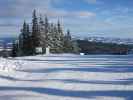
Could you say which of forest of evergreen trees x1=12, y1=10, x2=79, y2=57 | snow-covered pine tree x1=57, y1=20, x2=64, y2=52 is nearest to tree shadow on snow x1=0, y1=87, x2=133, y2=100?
forest of evergreen trees x1=12, y1=10, x2=79, y2=57

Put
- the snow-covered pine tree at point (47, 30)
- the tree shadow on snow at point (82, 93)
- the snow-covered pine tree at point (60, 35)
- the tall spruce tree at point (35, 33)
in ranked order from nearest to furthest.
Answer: the tree shadow on snow at point (82, 93), the tall spruce tree at point (35, 33), the snow-covered pine tree at point (47, 30), the snow-covered pine tree at point (60, 35)

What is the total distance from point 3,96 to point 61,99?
5.80 ft

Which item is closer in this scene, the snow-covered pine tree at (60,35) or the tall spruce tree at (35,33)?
the tall spruce tree at (35,33)

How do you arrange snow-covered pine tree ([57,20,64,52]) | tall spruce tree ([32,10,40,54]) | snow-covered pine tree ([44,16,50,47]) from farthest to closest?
snow-covered pine tree ([57,20,64,52]) → snow-covered pine tree ([44,16,50,47]) → tall spruce tree ([32,10,40,54])

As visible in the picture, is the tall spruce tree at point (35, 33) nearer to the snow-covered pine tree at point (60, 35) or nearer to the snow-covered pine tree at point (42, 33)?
the snow-covered pine tree at point (42, 33)

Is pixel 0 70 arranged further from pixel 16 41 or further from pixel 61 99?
pixel 16 41

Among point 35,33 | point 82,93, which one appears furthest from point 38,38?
point 82,93

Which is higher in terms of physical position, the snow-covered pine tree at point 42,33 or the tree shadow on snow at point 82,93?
the snow-covered pine tree at point 42,33

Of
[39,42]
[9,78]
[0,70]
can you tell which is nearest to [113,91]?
[9,78]

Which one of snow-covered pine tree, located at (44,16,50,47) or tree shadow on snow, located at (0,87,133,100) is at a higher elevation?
snow-covered pine tree, located at (44,16,50,47)

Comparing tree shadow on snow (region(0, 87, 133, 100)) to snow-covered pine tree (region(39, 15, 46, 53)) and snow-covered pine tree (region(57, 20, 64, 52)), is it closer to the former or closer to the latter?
snow-covered pine tree (region(39, 15, 46, 53))

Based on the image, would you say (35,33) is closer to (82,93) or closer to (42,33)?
(42,33)

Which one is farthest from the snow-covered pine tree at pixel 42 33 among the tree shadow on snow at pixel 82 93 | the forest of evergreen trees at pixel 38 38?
the tree shadow on snow at pixel 82 93

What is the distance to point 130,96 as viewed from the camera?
384 inches
